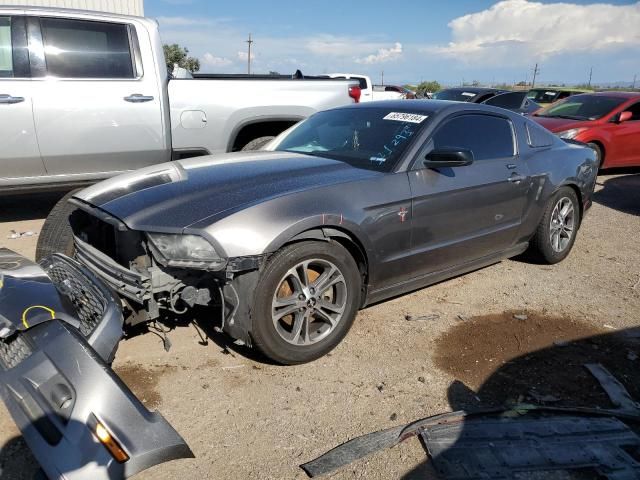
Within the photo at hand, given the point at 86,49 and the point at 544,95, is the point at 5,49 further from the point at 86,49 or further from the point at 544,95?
the point at 544,95

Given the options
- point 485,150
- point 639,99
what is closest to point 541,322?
point 485,150

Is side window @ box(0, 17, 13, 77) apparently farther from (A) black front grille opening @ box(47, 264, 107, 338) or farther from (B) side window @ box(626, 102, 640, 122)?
(B) side window @ box(626, 102, 640, 122)

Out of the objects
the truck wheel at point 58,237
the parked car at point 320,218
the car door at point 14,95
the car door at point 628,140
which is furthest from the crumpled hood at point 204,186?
the car door at point 628,140

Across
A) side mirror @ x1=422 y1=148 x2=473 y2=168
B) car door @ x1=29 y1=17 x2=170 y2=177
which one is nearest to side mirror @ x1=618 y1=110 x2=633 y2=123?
side mirror @ x1=422 y1=148 x2=473 y2=168

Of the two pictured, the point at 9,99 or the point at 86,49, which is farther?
the point at 86,49

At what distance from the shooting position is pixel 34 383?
2240mm

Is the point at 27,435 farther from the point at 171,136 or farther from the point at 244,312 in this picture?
the point at 171,136

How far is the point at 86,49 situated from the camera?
529 cm

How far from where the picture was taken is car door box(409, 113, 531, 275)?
369 centimetres

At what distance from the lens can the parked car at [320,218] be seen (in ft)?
9.41

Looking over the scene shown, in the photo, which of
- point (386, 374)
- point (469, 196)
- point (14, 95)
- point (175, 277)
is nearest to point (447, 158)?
point (469, 196)

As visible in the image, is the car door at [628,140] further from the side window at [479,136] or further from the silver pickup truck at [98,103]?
the silver pickup truck at [98,103]

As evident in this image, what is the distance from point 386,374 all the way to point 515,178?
7.04 feet

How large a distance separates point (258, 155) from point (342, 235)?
1158 millimetres
